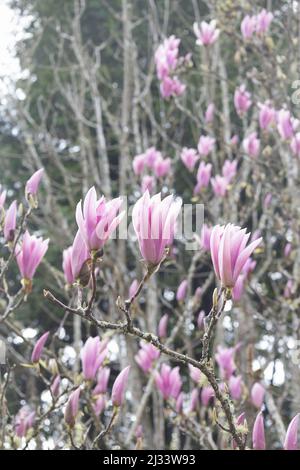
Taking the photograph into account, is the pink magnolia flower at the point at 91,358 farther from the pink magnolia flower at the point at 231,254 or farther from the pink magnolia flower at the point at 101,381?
the pink magnolia flower at the point at 231,254

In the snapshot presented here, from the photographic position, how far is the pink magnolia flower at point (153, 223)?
1.14 meters

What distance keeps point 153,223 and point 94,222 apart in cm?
12

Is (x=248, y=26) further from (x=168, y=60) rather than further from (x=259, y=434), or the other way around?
(x=259, y=434)

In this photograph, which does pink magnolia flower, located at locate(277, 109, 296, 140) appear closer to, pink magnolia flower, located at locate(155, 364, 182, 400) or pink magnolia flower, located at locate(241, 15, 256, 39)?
pink magnolia flower, located at locate(241, 15, 256, 39)

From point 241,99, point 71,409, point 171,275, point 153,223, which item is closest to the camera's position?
point 153,223

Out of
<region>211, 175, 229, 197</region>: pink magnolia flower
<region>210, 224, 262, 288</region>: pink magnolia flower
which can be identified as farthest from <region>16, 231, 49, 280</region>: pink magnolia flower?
<region>211, 175, 229, 197</region>: pink magnolia flower

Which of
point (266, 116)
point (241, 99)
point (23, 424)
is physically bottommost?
point (23, 424)

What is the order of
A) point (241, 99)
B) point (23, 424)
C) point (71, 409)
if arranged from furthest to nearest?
point (241, 99), point (23, 424), point (71, 409)

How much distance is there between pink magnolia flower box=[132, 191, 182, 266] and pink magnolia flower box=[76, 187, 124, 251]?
2.2 inches

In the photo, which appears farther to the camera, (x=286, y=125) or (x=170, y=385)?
(x=286, y=125)

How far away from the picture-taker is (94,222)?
1.18 meters

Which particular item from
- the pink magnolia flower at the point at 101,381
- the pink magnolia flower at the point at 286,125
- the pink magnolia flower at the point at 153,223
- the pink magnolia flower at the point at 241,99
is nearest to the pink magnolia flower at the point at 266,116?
the pink magnolia flower at the point at 241,99

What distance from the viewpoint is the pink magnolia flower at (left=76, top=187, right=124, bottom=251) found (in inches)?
46.2

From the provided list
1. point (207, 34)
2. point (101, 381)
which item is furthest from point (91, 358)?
point (207, 34)
